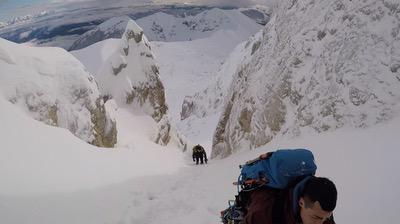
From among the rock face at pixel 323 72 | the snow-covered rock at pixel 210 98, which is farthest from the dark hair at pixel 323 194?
the snow-covered rock at pixel 210 98

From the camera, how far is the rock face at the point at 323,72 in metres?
13.5

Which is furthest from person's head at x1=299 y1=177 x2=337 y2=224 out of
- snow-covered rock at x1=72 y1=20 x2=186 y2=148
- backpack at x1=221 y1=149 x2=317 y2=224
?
snow-covered rock at x1=72 y1=20 x2=186 y2=148

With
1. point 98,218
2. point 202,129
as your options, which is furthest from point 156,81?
point 98,218

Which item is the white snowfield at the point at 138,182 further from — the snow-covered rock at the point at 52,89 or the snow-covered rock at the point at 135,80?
the snow-covered rock at the point at 135,80

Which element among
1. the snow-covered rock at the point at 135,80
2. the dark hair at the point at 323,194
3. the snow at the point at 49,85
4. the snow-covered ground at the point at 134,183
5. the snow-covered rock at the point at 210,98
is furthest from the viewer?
the snow-covered rock at the point at 210,98

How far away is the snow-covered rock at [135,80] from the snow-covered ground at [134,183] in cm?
2702

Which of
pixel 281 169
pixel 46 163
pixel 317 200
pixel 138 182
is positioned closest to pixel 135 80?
pixel 138 182

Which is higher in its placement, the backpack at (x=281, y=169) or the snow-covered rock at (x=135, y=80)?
the backpack at (x=281, y=169)

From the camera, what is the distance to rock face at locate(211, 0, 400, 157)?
13.5 meters

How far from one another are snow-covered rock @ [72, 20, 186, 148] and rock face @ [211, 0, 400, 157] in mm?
21584

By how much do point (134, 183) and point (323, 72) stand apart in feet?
25.4

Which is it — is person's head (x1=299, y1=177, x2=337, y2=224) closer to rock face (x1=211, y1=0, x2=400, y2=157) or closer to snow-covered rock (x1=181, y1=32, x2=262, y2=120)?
rock face (x1=211, y1=0, x2=400, y2=157)

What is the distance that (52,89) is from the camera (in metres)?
21.1

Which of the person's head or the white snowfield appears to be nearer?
the person's head
